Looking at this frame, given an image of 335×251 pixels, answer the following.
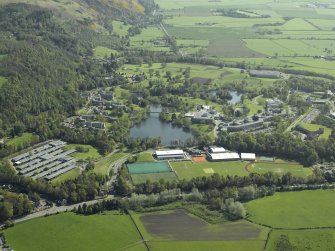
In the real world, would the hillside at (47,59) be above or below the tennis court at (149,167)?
above

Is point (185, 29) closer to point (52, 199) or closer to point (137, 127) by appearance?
point (137, 127)

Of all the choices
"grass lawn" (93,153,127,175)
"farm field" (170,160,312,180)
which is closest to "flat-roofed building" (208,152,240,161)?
"farm field" (170,160,312,180)

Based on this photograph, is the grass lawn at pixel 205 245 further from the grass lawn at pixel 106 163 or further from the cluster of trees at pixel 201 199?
the grass lawn at pixel 106 163

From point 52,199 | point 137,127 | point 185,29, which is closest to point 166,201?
point 52,199

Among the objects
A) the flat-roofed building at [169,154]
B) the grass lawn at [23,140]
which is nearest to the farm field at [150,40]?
the grass lawn at [23,140]

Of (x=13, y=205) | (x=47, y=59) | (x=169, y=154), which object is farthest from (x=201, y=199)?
(x=47, y=59)

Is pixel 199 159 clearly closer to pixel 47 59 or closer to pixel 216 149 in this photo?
pixel 216 149

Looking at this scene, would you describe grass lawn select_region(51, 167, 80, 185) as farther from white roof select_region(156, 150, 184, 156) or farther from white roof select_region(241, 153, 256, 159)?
white roof select_region(241, 153, 256, 159)
